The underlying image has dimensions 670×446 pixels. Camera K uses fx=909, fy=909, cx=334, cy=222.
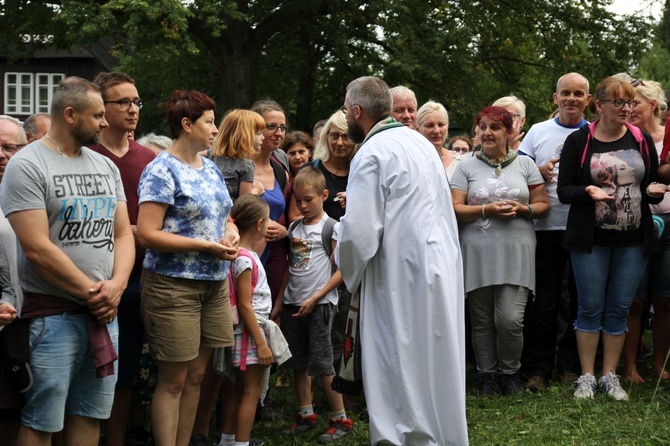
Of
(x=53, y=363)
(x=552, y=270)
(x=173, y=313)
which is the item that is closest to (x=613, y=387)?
(x=552, y=270)

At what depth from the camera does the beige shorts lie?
5.03 m

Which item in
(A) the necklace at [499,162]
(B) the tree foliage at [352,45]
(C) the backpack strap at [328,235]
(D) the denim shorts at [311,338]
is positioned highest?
(B) the tree foliage at [352,45]

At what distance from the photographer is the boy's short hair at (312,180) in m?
6.45

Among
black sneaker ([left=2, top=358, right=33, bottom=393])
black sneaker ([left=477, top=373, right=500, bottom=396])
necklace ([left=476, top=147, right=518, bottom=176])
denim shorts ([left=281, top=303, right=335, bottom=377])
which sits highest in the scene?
necklace ([left=476, top=147, right=518, bottom=176])

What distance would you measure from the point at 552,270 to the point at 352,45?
15.6 m

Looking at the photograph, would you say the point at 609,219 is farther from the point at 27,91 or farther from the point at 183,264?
the point at 27,91

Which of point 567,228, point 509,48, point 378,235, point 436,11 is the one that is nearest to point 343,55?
point 436,11

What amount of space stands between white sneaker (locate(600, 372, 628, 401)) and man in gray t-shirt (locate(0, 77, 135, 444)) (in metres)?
3.80

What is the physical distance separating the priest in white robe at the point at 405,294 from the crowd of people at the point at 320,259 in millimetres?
13

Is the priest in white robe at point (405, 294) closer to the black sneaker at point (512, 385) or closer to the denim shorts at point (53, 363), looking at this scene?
the denim shorts at point (53, 363)

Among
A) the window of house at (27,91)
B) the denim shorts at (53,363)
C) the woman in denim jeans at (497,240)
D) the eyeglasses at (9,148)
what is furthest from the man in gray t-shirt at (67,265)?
the window of house at (27,91)

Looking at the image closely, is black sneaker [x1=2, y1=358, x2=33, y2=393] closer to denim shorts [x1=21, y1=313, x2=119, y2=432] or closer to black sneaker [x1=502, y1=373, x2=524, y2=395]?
denim shorts [x1=21, y1=313, x2=119, y2=432]

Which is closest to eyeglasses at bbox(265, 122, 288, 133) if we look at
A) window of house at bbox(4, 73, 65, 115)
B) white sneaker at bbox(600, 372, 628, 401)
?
white sneaker at bbox(600, 372, 628, 401)

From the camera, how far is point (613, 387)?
6.79 metres
